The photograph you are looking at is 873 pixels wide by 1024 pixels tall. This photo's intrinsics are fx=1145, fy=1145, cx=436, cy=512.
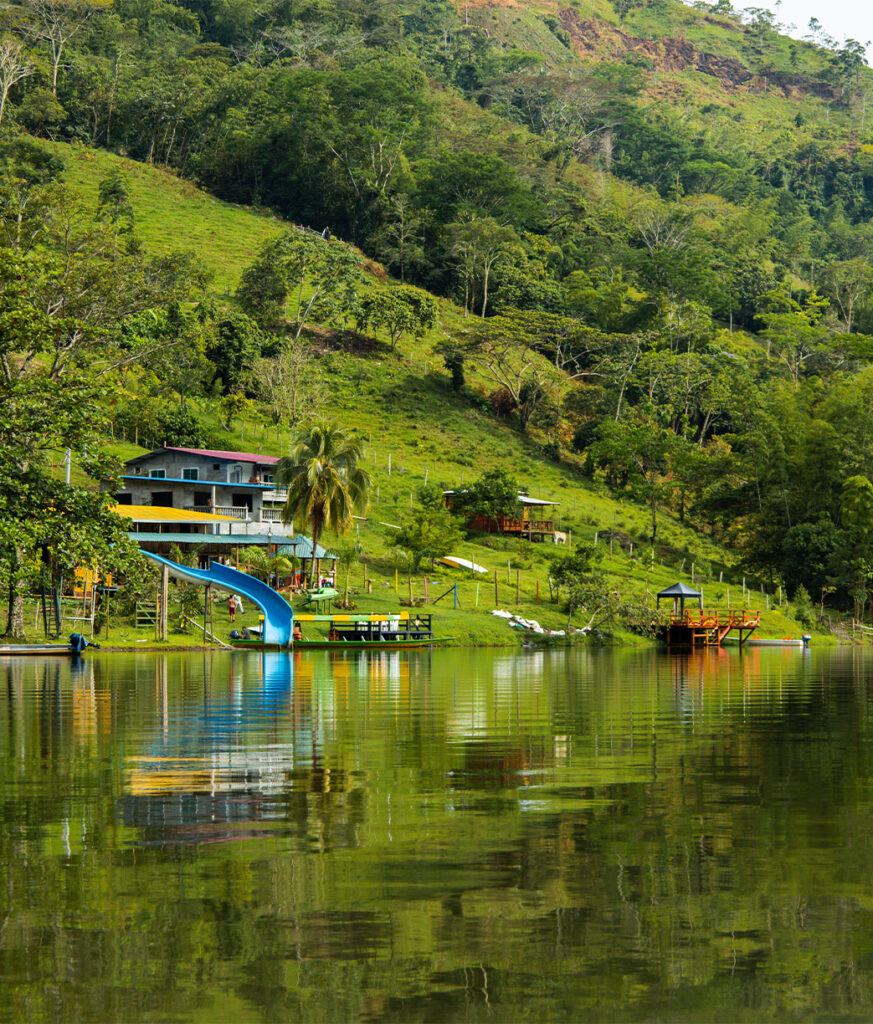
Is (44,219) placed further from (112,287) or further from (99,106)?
(99,106)

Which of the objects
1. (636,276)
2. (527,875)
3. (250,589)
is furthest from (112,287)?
(636,276)

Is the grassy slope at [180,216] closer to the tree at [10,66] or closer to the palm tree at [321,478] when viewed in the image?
the tree at [10,66]

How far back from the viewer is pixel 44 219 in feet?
206

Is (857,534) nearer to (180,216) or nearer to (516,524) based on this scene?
(516,524)

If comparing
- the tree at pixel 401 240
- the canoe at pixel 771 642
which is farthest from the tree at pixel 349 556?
the tree at pixel 401 240

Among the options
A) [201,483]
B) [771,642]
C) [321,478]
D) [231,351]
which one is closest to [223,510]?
[201,483]

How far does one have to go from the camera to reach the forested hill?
8869 cm

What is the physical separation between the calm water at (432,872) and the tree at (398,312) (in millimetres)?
93548

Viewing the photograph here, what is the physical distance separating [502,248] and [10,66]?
56224mm

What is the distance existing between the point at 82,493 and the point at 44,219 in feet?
123

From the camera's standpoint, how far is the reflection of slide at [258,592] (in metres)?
46.3

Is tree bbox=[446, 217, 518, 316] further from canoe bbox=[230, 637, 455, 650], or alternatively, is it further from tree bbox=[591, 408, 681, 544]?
canoe bbox=[230, 637, 455, 650]

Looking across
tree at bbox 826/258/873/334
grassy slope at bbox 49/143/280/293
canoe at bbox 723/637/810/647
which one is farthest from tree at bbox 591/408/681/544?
tree at bbox 826/258/873/334

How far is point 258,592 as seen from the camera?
46875 mm
